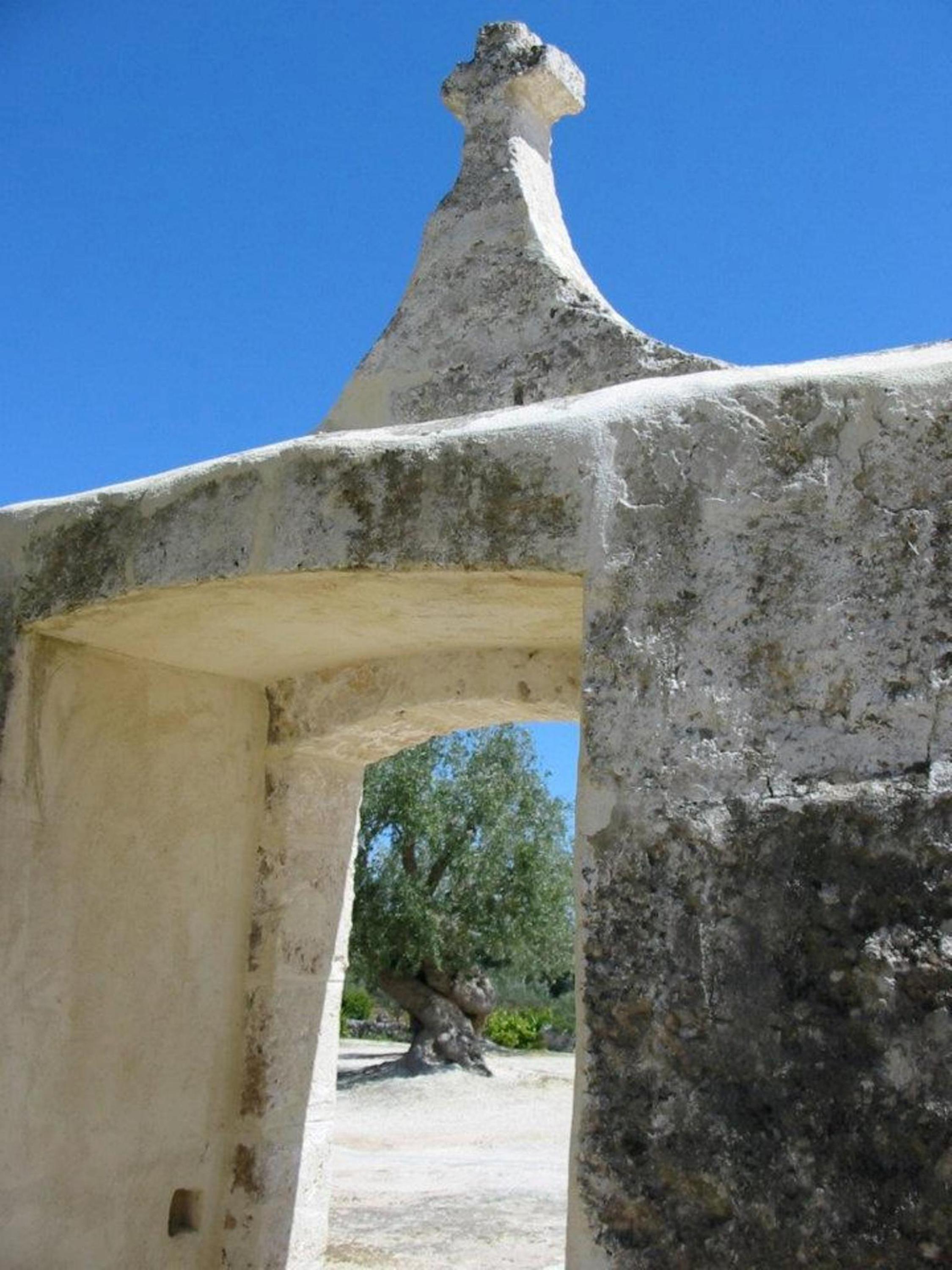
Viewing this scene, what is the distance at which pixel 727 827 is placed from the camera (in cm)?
264

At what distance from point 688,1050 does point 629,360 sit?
2483mm

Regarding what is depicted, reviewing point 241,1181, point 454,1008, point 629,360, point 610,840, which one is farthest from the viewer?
point 454,1008

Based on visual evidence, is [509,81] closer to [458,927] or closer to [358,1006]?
[458,927]

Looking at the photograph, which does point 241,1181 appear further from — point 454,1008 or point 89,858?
point 454,1008

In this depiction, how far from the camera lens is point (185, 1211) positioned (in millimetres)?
4504

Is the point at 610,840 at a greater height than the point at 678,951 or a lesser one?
greater

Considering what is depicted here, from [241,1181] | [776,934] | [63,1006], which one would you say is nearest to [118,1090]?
[63,1006]

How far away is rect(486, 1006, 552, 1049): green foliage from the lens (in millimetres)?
21172

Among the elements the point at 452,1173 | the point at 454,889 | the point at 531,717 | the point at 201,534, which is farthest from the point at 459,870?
the point at 201,534

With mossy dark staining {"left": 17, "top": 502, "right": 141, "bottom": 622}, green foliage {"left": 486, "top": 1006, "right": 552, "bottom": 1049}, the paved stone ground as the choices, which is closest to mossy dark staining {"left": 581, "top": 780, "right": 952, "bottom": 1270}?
mossy dark staining {"left": 17, "top": 502, "right": 141, "bottom": 622}

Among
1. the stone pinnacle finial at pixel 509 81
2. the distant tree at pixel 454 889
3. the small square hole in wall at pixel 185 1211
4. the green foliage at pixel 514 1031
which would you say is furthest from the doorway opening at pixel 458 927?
the stone pinnacle finial at pixel 509 81

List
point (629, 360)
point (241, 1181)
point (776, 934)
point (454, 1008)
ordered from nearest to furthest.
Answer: point (776, 934), point (629, 360), point (241, 1181), point (454, 1008)

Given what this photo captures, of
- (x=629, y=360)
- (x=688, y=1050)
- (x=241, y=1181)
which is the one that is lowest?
(x=241, y=1181)

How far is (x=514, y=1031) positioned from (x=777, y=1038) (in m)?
19.7
